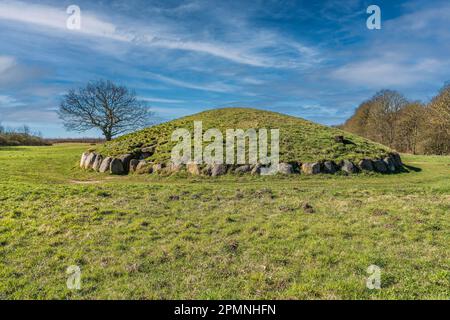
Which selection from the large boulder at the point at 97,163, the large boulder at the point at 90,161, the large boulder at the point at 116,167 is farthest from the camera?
the large boulder at the point at 90,161

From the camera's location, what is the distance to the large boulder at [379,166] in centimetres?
2498

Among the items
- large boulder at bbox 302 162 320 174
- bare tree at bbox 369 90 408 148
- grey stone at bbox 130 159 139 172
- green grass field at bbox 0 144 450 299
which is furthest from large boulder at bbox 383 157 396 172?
bare tree at bbox 369 90 408 148

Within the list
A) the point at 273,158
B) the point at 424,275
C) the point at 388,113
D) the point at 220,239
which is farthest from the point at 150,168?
the point at 388,113

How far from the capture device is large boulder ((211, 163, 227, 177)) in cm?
2303

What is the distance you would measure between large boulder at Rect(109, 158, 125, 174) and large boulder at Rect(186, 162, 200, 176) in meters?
5.84

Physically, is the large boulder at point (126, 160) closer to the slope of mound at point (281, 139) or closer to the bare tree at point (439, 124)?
the slope of mound at point (281, 139)

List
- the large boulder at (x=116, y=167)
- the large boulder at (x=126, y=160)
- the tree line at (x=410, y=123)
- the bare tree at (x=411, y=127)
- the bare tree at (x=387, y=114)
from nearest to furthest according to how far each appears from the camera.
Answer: the large boulder at (x=116, y=167), the large boulder at (x=126, y=160), the tree line at (x=410, y=123), the bare tree at (x=411, y=127), the bare tree at (x=387, y=114)

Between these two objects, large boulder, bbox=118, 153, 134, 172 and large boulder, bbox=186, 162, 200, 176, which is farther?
large boulder, bbox=118, 153, 134, 172

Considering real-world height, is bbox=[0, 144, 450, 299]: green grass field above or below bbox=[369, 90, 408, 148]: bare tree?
below

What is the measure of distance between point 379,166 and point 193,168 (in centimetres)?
1505

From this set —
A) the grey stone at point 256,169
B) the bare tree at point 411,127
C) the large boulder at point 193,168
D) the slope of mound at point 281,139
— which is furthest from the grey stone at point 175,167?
the bare tree at point 411,127

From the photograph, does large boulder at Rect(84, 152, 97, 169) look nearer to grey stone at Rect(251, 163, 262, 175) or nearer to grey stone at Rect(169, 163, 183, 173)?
grey stone at Rect(169, 163, 183, 173)

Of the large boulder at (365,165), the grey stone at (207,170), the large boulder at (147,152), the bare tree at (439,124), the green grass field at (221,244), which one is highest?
the bare tree at (439,124)

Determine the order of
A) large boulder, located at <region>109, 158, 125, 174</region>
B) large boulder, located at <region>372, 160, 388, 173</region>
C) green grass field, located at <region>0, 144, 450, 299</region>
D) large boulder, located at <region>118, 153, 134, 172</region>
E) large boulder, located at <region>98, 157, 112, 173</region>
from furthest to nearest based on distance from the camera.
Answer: large boulder, located at <region>118, 153, 134, 172</region> < large boulder, located at <region>98, 157, 112, 173</region> < large boulder, located at <region>109, 158, 125, 174</region> < large boulder, located at <region>372, 160, 388, 173</region> < green grass field, located at <region>0, 144, 450, 299</region>
